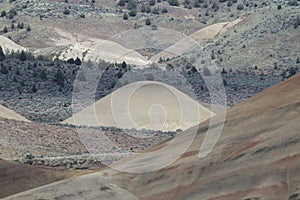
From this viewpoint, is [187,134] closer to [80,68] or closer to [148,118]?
[148,118]

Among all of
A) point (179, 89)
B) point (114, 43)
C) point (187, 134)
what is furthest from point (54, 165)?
point (114, 43)

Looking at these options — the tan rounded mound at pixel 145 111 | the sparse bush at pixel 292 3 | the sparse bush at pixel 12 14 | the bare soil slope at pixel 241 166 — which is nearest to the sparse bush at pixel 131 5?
the sparse bush at pixel 12 14

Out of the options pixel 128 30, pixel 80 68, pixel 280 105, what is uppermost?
pixel 280 105

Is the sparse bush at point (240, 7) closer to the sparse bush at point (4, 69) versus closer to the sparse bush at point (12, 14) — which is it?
the sparse bush at point (12, 14)

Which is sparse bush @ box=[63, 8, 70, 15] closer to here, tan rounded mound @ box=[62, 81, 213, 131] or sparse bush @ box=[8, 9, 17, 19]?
sparse bush @ box=[8, 9, 17, 19]

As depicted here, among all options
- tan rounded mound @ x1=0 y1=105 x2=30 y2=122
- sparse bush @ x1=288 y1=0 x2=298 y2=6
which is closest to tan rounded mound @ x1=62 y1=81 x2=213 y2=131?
tan rounded mound @ x1=0 y1=105 x2=30 y2=122

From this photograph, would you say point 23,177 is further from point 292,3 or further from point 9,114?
point 292,3
